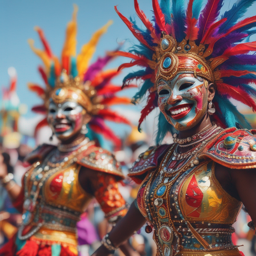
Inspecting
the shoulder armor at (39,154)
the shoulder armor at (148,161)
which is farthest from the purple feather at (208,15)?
the shoulder armor at (39,154)

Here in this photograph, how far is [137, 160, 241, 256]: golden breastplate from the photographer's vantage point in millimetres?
2121

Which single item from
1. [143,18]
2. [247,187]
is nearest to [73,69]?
[143,18]

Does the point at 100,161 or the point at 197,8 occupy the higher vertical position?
the point at 197,8

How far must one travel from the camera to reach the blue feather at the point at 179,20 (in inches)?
101

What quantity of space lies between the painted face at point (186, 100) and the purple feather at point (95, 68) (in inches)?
81.9

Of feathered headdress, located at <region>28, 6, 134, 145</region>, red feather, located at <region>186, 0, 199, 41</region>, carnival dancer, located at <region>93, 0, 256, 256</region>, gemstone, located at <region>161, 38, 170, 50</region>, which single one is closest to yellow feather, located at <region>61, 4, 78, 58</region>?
feathered headdress, located at <region>28, 6, 134, 145</region>

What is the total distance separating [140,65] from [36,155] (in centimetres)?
193

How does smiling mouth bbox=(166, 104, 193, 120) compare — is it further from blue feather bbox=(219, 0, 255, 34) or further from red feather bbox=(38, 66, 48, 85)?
red feather bbox=(38, 66, 48, 85)

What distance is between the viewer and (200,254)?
6.95ft

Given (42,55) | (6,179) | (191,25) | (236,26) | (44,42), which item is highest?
(44,42)

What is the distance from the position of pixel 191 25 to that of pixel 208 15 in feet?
0.48

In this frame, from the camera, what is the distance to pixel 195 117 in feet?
7.85

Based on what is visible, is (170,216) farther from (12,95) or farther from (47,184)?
(12,95)

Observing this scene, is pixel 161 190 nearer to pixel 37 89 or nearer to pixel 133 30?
pixel 133 30
